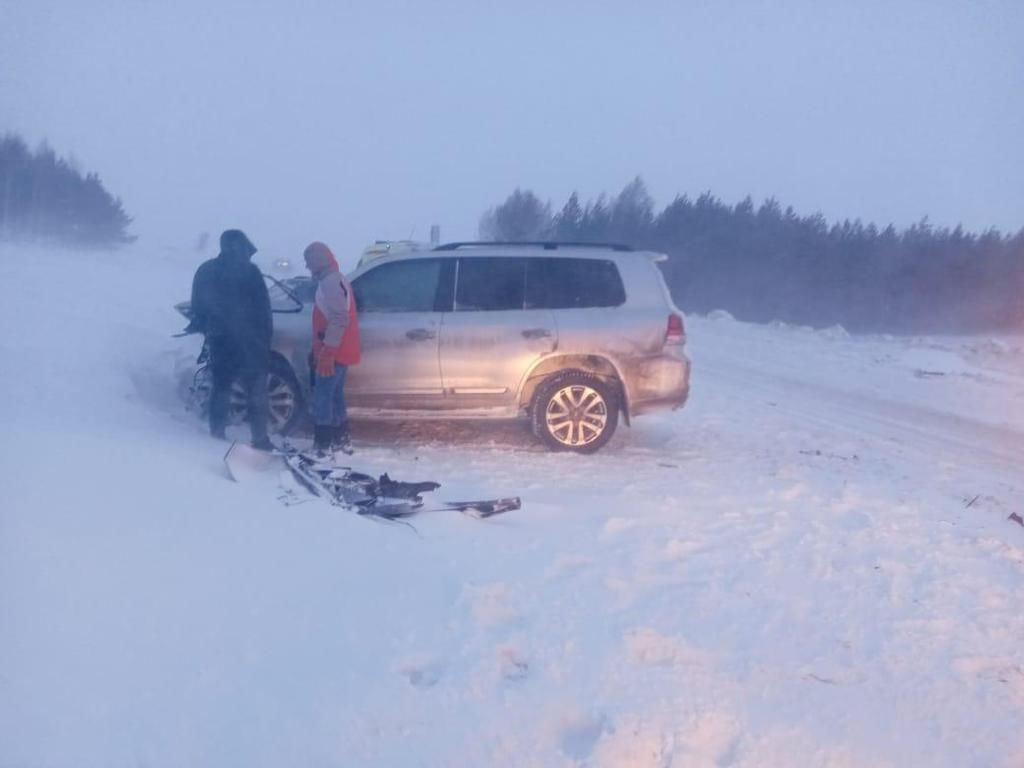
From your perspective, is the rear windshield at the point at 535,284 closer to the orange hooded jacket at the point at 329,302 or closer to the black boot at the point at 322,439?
the orange hooded jacket at the point at 329,302

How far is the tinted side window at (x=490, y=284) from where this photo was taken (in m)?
8.73

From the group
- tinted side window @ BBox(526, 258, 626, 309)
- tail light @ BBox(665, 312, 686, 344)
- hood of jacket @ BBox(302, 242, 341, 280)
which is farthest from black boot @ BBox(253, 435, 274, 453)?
tail light @ BBox(665, 312, 686, 344)

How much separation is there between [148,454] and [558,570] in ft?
8.14

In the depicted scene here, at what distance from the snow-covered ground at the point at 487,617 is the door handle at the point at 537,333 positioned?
1330 millimetres

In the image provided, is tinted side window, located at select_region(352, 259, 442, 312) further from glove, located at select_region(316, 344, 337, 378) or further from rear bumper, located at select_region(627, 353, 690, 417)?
rear bumper, located at select_region(627, 353, 690, 417)

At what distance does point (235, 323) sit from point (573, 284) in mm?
2907

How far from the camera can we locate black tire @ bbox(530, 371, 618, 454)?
8.55m

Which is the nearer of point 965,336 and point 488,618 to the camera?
point 488,618

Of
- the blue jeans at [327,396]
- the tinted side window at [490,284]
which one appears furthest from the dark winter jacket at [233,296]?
the tinted side window at [490,284]

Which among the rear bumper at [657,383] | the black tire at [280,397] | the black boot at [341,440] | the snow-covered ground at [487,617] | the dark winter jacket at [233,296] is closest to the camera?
the snow-covered ground at [487,617]

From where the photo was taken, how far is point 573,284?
878 cm

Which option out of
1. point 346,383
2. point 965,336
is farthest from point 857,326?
point 346,383

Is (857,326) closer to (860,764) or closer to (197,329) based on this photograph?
(197,329)

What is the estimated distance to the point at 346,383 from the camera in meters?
8.57
